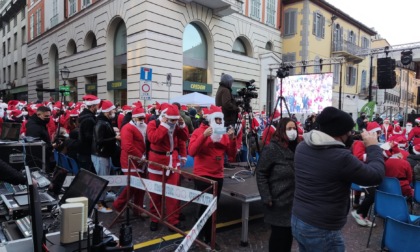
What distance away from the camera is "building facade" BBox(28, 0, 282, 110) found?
16.9 m

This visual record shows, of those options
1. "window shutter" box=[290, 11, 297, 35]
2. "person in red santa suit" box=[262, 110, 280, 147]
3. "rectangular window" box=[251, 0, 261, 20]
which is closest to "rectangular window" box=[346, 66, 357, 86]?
"window shutter" box=[290, 11, 297, 35]

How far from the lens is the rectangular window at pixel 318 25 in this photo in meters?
26.0

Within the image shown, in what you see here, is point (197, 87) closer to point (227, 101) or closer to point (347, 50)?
point (227, 101)

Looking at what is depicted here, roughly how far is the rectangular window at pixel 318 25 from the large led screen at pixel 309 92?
28.0ft

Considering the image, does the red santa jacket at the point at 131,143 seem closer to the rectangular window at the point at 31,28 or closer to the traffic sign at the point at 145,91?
the traffic sign at the point at 145,91

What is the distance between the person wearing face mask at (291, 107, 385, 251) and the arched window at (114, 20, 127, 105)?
1742cm

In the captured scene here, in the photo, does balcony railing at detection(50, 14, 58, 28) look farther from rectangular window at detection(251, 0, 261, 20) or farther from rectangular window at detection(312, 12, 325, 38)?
rectangular window at detection(312, 12, 325, 38)

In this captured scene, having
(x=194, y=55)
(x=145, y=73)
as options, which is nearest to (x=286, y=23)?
(x=194, y=55)

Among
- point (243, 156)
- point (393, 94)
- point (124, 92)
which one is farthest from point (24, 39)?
point (393, 94)

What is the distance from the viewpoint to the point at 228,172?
6418 millimetres

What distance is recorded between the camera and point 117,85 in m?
18.6

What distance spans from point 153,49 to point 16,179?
1438cm

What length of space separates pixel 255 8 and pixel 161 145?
21.0 meters

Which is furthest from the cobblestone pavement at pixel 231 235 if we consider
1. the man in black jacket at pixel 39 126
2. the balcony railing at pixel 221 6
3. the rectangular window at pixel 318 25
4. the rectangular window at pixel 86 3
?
the rectangular window at pixel 318 25
